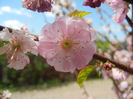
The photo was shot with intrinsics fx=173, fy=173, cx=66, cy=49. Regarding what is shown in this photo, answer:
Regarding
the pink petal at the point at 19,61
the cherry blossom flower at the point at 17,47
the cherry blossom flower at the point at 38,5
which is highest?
the cherry blossom flower at the point at 38,5

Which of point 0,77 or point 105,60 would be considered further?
point 0,77

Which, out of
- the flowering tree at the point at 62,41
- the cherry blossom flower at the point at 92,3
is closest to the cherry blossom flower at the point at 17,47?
the flowering tree at the point at 62,41

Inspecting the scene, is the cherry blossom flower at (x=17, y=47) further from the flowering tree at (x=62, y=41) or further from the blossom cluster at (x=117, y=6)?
the blossom cluster at (x=117, y=6)

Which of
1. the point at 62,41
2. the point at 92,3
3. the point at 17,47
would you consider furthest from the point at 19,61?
the point at 92,3

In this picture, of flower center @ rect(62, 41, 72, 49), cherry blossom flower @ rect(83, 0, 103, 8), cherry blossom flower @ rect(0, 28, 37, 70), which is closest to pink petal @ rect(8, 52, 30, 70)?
cherry blossom flower @ rect(0, 28, 37, 70)

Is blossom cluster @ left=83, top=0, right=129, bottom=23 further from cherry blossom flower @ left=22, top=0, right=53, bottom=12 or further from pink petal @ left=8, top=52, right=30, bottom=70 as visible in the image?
pink petal @ left=8, top=52, right=30, bottom=70

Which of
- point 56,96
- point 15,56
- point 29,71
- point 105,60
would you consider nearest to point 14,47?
point 15,56

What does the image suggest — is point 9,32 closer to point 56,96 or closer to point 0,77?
point 56,96
